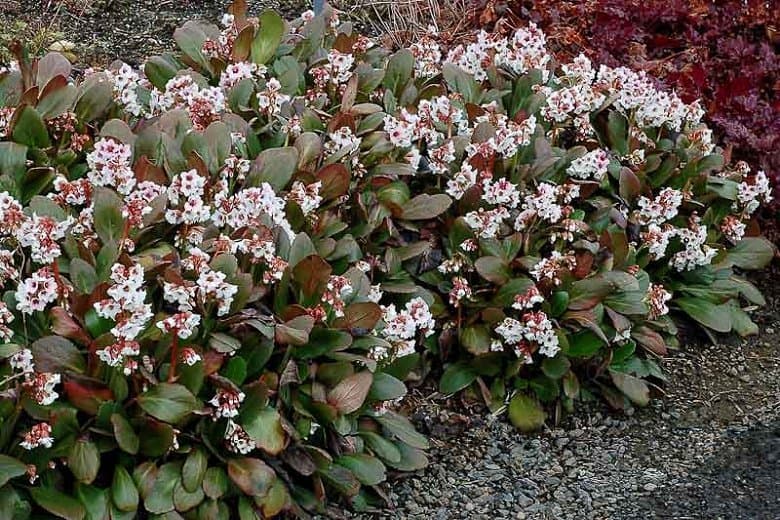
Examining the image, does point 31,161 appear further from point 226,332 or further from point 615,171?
point 615,171

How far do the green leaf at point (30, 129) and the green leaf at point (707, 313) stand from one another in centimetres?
214

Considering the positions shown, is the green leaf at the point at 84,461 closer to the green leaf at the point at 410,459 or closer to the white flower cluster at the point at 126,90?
the green leaf at the point at 410,459

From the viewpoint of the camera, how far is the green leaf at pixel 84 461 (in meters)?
2.49

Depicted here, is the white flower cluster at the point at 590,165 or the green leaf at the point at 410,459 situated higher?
the white flower cluster at the point at 590,165

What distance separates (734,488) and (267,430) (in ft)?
4.60

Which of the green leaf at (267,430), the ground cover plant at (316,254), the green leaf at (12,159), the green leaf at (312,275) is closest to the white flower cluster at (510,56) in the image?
the ground cover plant at (316,254)

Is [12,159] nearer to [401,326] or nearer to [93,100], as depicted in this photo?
[93,100]

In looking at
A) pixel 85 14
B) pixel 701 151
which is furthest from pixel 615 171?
pixel 85 14

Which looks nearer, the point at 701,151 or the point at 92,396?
the point at 92,396

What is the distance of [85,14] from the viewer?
6.04 metres

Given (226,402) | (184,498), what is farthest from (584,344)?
(184,498)

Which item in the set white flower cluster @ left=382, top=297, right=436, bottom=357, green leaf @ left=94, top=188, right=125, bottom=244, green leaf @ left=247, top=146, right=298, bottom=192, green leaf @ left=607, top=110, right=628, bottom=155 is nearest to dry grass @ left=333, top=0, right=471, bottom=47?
green leaf @ left=607, top=110, right=628, bottom=155

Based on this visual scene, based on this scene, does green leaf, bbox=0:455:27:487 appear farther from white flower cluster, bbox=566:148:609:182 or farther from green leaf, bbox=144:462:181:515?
white flower cluster, bbox=566:148:609:182

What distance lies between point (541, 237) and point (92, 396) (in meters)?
1.57
